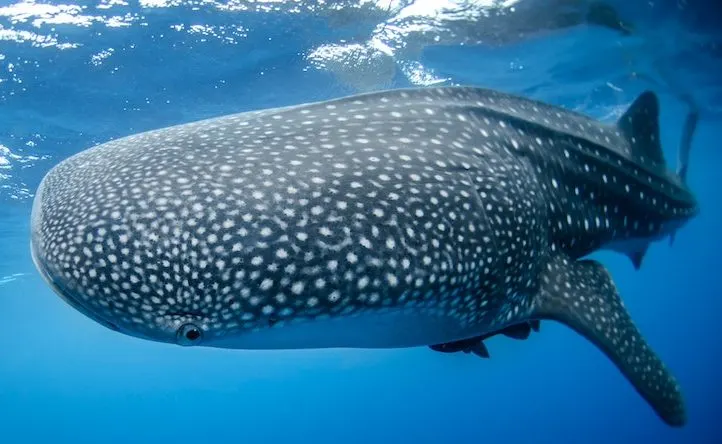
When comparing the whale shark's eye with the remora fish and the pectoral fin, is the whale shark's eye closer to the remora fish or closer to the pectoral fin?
the remora fish

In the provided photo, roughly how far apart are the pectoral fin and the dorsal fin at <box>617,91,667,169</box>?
2199 millimetres

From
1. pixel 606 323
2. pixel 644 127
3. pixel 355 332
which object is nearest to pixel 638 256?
pixel 644 127

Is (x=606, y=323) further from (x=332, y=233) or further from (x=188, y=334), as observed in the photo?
(x=188, y=334)

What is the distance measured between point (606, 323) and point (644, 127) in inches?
115

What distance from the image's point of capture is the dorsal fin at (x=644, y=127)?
18.7 ft

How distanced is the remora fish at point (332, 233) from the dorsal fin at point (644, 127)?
2.10 meters

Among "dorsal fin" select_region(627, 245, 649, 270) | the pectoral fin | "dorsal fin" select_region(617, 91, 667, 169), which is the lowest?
A: "dorsal fin" select_region(627, 245, 649, 270)

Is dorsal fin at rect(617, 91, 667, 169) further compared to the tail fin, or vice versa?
the tail fin

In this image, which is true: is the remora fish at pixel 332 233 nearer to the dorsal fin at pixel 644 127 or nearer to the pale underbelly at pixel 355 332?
the pale underbelly at pixel 355 332

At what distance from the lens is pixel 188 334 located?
249 cm

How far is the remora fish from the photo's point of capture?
2.45 metres

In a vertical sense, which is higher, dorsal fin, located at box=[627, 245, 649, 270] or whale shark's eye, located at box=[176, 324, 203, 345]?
whale shark's eye, located at box=[176, 324, 203, 345]

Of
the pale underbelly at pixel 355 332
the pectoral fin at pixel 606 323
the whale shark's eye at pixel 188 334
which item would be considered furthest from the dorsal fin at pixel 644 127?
the whale shark's eye at pixel 188 334

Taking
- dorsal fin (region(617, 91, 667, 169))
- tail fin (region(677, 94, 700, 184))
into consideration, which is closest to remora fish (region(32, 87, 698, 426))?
dorsal fin (region(617, 91, 667, 169))
